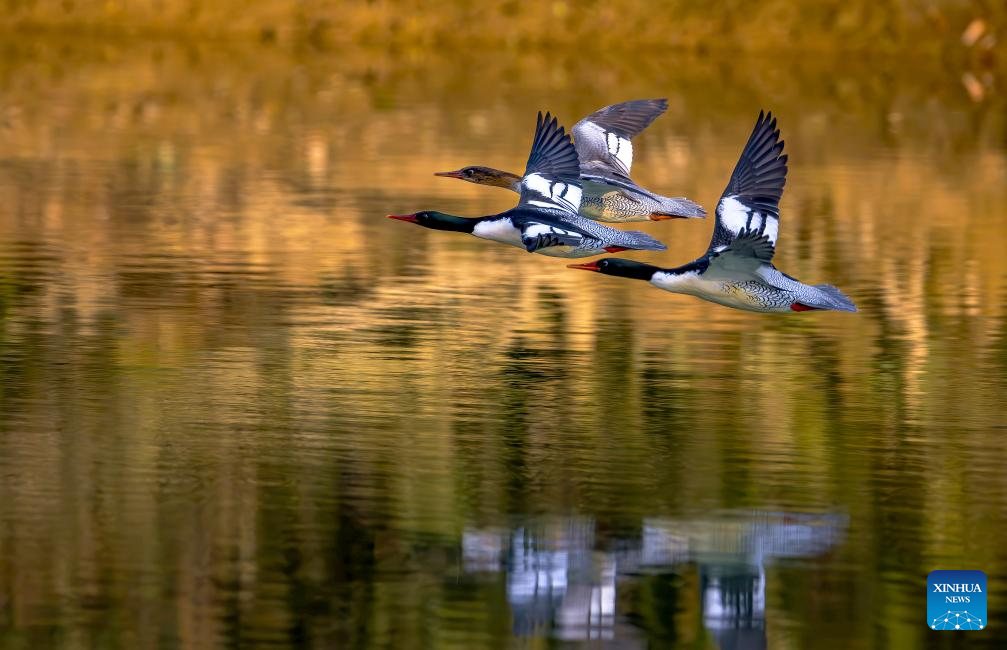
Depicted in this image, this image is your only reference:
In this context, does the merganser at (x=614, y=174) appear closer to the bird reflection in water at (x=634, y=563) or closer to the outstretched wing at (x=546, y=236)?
the outstretched wing at (x=546, y=236)

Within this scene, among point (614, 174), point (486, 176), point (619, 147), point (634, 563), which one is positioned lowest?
point (634, 563)

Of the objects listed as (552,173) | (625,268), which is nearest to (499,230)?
(552,173)

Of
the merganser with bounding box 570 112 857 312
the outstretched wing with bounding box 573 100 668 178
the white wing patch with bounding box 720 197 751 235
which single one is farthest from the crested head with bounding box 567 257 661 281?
the outstretched wing with bounding box 573 100 668 178

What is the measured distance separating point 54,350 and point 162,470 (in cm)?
594

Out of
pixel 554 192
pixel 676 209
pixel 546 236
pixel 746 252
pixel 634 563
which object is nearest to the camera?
pixel 634 563

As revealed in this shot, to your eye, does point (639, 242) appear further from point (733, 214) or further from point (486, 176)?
point (486, 176)

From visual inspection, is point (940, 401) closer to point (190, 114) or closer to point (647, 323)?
point (647, 323)

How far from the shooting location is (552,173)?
974 inches

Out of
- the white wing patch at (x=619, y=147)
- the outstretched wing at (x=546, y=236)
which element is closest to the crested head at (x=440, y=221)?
the outstretched wing at (x=546, y=236)

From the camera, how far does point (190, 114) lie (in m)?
56.1

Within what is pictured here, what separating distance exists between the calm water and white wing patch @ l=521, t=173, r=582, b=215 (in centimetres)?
190

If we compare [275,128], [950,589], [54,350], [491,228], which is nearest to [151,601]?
[950,589]

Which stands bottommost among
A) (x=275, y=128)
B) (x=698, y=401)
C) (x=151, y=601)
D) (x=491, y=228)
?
(x=151, y=601)

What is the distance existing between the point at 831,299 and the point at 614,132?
5.82 metres
